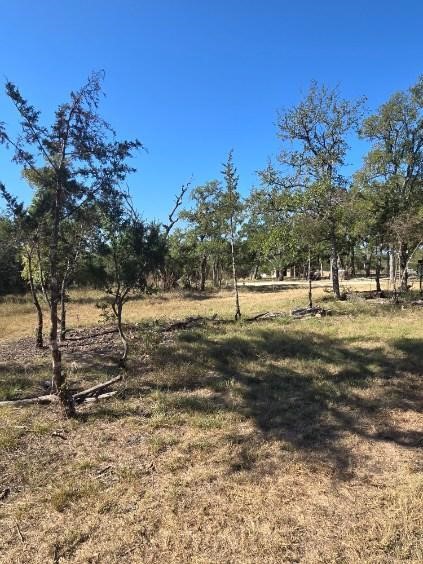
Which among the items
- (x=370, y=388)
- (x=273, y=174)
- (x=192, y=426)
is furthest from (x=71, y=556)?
(x=273, y=174)

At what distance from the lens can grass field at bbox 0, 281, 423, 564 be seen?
10.1 ft

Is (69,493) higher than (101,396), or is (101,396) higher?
(101,396)

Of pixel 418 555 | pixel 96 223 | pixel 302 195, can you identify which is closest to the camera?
pixel 418 555

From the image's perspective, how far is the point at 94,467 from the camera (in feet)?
13.9

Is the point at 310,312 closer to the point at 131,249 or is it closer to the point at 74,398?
the point at 131,249

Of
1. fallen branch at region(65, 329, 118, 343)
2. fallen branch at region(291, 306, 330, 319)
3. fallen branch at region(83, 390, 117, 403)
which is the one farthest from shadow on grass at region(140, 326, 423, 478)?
fallen branch at region(291, 306, 330, 319)

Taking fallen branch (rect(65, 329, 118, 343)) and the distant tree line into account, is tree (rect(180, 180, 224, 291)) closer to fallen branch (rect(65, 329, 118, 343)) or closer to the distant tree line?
the distant tree line

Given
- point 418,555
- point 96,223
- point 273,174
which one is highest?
point 273,174

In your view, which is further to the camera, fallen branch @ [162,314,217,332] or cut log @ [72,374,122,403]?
fallen branch @ [162,314,217,332]

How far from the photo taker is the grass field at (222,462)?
308cm

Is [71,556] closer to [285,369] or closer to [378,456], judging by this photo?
[378,456]

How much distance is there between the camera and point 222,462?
4277mm

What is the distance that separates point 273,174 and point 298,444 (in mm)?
16322

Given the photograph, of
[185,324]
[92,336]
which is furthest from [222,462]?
[185,324]
